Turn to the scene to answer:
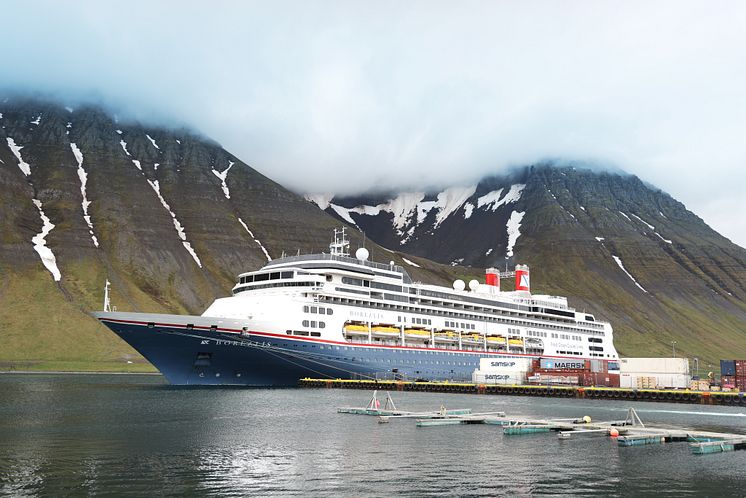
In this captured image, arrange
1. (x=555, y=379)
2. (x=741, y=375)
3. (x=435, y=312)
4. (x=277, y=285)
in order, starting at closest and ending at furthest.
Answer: (x=277, y=285)
(x=741, y=375)
(x=555, y=379)
(x=435, y=312)

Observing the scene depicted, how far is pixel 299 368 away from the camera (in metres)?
78.1

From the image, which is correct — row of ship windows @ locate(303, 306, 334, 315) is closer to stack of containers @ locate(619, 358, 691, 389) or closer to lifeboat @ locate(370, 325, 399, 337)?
lifeboat @ locate(370, 325, 399, 337)

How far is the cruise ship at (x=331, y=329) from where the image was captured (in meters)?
70.4

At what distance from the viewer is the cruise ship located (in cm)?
7038

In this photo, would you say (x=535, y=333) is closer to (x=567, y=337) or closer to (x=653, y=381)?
(x=567, y=337)

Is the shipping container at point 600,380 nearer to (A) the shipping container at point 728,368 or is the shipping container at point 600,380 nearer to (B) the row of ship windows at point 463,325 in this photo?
(A) the shipping container at point 728,368

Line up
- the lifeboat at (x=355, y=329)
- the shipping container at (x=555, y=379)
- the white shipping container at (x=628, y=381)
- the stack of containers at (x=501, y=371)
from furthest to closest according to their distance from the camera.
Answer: the stack of containers at (x=501, y=371) < the shipping container at (x=555, y=379) < the white shipping container at (x=628, y=381) < the lifeboat at (x=355, y=329)

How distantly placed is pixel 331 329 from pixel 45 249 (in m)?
121

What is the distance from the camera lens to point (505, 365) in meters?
93.9

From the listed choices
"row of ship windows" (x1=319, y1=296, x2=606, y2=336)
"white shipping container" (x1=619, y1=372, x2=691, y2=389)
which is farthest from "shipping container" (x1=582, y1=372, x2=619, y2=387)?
"row of ship windows" (x1=319, y1=296, x2=606, y2=336)

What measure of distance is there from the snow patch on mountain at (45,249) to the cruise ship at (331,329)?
92.4 m

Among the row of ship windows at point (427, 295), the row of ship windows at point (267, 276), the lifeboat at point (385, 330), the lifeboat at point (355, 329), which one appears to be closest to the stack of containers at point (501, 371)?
the row of ship windows at point (427, 295)

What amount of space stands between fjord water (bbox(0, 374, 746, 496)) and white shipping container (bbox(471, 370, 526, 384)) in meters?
38.4

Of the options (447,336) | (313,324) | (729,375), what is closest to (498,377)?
(447,336)
